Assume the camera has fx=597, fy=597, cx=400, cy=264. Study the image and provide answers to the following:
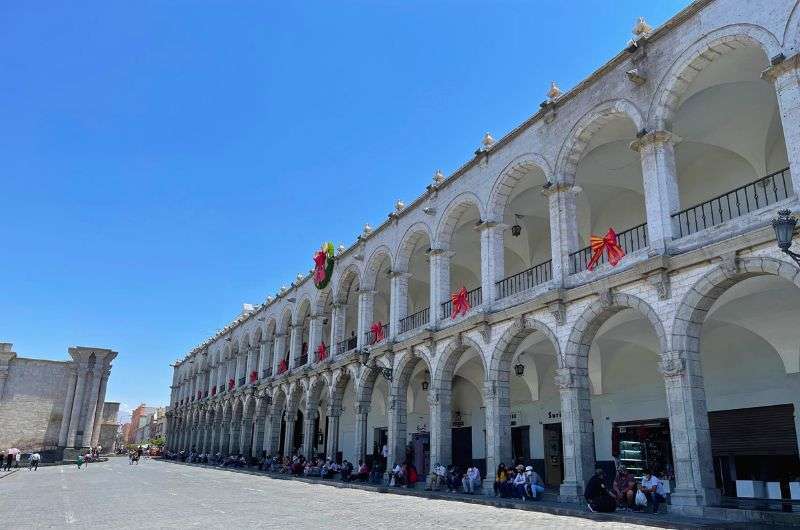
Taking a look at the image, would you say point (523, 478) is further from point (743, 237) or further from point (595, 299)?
point (743, 237)

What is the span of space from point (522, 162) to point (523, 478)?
28.1 feet

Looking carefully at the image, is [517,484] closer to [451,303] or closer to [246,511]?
[451,303]

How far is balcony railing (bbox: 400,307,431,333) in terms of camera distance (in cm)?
2131

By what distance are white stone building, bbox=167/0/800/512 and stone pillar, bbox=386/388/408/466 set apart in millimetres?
80

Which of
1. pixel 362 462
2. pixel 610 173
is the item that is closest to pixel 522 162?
pixel 610 173

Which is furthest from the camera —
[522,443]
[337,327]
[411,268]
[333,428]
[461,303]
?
[337,327]

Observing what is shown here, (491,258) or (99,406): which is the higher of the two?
(491,258)

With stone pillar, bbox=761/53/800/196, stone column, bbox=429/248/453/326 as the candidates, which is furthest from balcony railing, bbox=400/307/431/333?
stone pillar, bbox=761/53/800/196

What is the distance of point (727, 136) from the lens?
15.0 metres

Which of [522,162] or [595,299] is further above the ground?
[522,162]

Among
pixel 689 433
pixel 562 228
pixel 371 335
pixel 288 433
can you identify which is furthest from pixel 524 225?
pixel 288 433

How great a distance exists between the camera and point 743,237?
1047cm

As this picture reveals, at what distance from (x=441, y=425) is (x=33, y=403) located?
46.3 metres

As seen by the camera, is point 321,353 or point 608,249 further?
point 321,353
